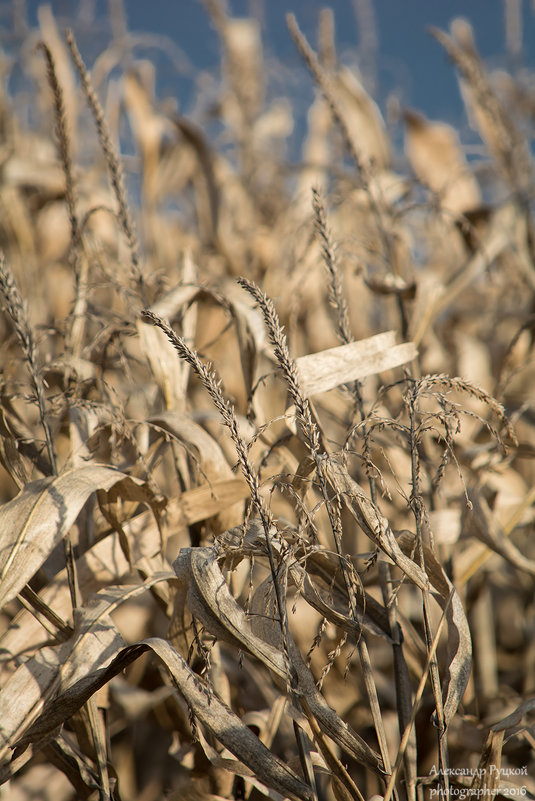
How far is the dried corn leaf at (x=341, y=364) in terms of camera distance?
2.25 feet

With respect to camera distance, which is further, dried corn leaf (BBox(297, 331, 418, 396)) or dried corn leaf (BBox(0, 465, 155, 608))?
dried corn leaf (BBox(297, 331, 418, 396))

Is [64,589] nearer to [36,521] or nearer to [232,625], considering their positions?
[36,521]

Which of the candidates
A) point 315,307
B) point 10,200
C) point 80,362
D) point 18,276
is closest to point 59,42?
point 10,200

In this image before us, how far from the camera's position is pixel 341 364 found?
27.3 inches

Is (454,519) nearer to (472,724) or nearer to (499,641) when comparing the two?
(472,724)

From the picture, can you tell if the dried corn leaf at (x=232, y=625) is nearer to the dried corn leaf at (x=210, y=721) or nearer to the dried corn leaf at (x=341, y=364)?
the dried corn leaf at (x=210, y=721)

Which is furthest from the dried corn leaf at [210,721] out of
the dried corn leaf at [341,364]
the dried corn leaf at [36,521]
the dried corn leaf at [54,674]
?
the dried corn leaf at [341,364]

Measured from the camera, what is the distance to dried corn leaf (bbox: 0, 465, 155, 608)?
0.57 metres

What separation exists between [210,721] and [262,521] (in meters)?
0.19

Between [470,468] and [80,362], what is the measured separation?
0.64 metres

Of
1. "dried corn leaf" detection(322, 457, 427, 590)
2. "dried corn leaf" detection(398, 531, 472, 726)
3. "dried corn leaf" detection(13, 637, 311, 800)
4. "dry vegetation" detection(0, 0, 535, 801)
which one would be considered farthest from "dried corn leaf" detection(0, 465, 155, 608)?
"dried corn leaf" detection(398, 531, 472, 726)

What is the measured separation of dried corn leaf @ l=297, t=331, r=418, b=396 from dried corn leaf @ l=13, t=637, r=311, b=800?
33 centimetres

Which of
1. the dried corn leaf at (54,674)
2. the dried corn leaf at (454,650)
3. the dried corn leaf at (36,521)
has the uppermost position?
the dried corn leaf at (36,521)

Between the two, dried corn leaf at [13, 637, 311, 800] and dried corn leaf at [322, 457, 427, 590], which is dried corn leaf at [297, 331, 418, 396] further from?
dried corn leaf at [13, 637, 311, 800]
